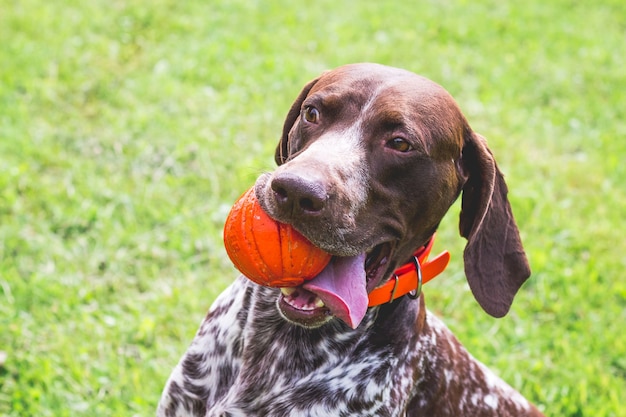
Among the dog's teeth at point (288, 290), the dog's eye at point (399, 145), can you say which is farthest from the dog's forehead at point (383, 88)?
the dog's teeth at point (288, 290)

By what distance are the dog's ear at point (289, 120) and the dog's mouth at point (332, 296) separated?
2.76ft

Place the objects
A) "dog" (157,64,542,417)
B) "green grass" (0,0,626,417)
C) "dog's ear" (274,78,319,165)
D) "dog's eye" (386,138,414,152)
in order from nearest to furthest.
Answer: "dog" (157,64,542,417) < "dog's eye" (386,138,414,152) < "dog's ear" (274,78,319,165) < "green grass" (0,0,626,417)

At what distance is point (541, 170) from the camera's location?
754 centimetres

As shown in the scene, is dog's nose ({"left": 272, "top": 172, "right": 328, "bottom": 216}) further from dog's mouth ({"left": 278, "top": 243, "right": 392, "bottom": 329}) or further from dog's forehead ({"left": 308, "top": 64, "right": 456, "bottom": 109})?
dog's forehead ({"left": 308, "top": 64, "right": 456, "bottom": 109})

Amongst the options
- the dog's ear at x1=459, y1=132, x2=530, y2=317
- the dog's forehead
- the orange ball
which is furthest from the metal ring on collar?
the dog's forehead

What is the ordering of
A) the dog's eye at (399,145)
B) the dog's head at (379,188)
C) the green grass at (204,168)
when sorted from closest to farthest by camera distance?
the dog's head at (379,188) < the dog's eye at (399,145) < the green grass at (204,168)

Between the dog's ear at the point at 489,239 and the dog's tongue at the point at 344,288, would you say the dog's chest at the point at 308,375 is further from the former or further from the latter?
the dog's ear at the point at 489,239

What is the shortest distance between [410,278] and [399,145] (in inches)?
21.8

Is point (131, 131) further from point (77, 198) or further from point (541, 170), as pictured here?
point (541, 170)

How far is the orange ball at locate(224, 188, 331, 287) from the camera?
2.93 metres

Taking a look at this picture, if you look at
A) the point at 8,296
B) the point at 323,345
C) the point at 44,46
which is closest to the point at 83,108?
the point at 44,46

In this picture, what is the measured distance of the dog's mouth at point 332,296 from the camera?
296 centimetres

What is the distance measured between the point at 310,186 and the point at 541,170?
523cm

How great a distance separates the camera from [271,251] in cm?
292
